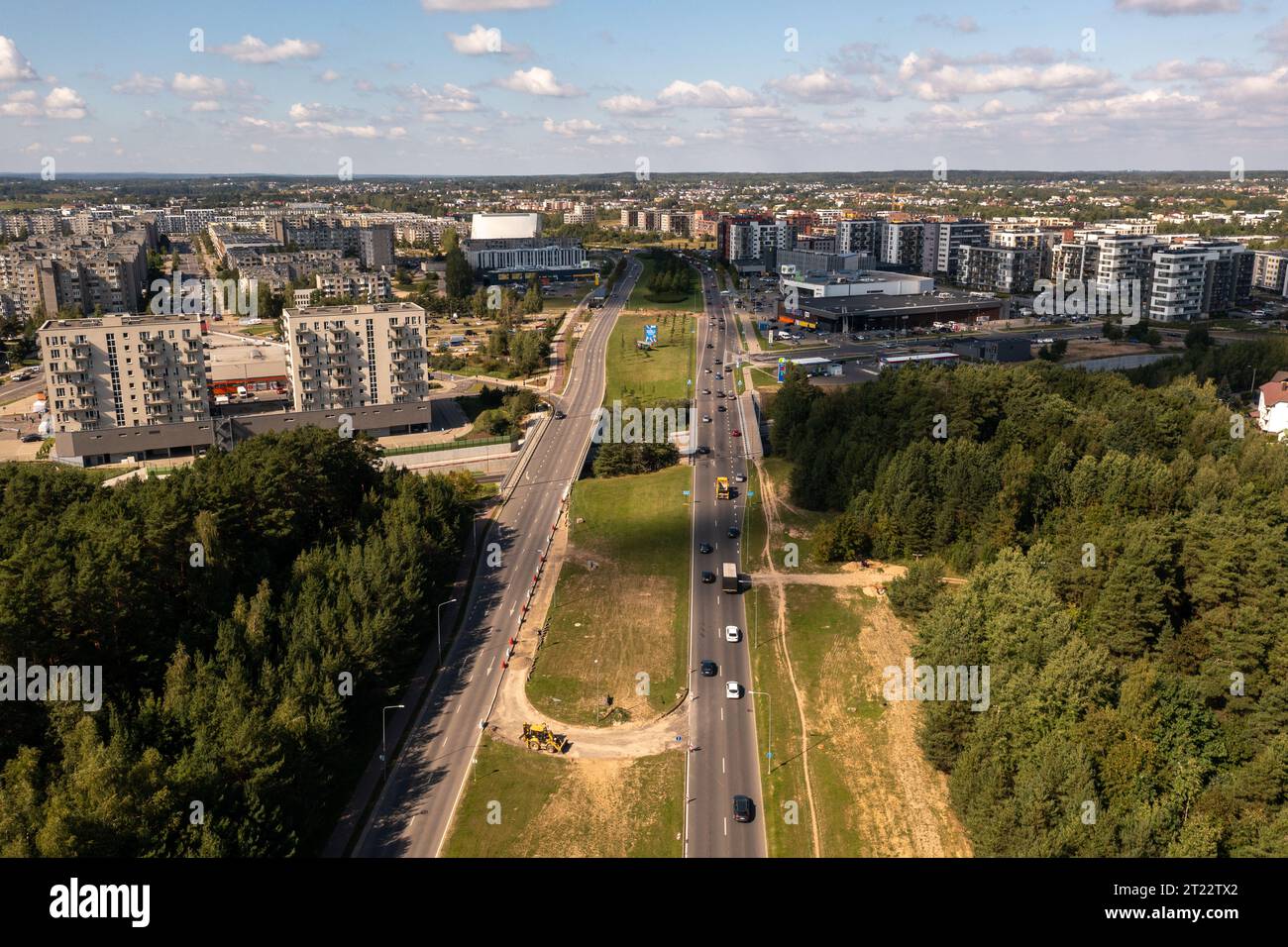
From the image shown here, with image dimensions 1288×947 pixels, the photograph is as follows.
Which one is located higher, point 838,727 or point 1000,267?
point 1000,267

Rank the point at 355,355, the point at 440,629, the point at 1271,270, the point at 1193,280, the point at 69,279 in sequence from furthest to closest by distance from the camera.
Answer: the point at 1271,270
the point at 1193,280
the point at 69,279
the point at 355,355
the point at 440,629

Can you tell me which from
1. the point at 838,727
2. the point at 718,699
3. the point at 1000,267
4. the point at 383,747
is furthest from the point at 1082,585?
the point at 1000,267

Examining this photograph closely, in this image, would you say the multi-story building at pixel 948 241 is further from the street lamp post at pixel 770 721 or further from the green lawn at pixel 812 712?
the street lamp post at pixel 770 721

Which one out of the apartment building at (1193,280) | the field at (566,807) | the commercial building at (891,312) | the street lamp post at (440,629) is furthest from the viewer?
the apartment building at (1193,280)

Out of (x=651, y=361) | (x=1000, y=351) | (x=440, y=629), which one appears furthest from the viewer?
(x=1000, y=351)

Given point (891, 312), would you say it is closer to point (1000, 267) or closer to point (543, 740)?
point (1000, 267)

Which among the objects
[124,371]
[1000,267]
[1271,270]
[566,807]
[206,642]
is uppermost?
[1000,267]

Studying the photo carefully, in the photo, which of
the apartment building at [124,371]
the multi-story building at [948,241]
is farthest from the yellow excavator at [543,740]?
the multi-story building at [948,241]

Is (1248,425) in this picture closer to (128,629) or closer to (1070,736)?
(1070,736)
